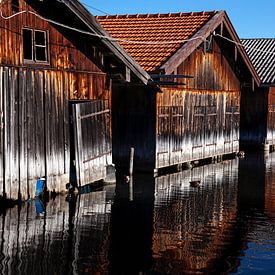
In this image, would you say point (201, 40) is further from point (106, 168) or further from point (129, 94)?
point (106, 168)

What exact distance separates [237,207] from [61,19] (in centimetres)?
759

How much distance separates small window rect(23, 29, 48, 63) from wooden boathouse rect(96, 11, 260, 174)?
546 centimetres

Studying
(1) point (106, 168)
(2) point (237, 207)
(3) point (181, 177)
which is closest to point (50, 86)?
(1) point (106, 168)

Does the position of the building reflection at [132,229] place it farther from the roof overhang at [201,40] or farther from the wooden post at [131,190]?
the roof overhang at [201,40]

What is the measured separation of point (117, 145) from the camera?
22.5 meters

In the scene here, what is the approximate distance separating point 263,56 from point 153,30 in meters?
14.1

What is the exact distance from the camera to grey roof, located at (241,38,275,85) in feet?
110

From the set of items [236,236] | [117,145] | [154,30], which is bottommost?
[236,236]

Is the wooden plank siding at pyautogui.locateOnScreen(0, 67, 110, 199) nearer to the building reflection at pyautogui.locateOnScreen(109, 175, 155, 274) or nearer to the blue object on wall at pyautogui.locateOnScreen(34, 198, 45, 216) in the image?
the blue object on wall at pyautogui.locateOnScreen(34, 198, 45, 216)

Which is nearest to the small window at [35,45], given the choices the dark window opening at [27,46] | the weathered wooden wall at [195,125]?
the dark window opening at [27,46]

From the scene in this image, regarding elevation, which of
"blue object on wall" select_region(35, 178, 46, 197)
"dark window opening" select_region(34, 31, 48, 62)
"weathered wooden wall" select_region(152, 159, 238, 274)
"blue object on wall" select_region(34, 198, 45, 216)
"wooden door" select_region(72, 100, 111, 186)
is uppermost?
"dark window opening" select_region(34, 31, 48, 62)

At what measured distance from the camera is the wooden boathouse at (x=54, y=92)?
14484mm

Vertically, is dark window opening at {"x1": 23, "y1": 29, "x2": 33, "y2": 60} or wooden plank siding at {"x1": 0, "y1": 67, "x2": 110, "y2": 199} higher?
dark window opening at {"x1": 23, "y1": 29, "x2": 33, "y2": 60}

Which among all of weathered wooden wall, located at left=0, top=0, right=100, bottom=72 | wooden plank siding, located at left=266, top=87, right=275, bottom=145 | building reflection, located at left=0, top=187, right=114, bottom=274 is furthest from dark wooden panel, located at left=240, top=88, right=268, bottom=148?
building reflection, located at left=0, top=187, right=114, bottom=274
